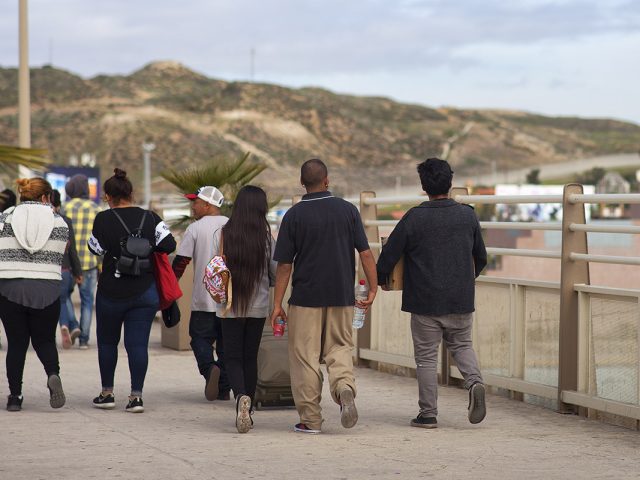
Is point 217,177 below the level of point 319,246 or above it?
above

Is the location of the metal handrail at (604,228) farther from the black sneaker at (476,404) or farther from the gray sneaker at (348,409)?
the gray sneaker at (348,409)

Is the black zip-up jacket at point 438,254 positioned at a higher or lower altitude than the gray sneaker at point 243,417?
higher

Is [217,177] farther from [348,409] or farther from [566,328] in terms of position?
[348,409]

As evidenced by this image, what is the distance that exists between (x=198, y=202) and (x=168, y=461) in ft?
10.4

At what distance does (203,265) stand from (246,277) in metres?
1.08

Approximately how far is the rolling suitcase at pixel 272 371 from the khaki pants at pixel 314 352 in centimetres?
95

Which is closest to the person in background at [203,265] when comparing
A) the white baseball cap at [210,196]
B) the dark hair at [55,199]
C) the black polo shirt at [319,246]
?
the white baseball cap at [210,196]

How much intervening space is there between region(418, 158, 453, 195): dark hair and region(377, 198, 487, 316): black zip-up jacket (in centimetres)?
9

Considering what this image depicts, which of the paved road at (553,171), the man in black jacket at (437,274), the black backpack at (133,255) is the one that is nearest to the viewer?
the man in black jacket at (437,274)

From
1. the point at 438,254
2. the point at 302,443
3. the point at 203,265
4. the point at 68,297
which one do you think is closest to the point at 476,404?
the point at 438,254

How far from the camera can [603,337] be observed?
914cm

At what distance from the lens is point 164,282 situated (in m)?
9.80

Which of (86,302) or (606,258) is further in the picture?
(86,302)

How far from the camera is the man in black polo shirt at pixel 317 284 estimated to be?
855 cm
